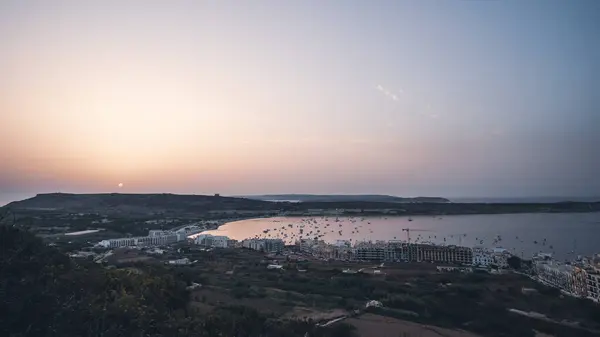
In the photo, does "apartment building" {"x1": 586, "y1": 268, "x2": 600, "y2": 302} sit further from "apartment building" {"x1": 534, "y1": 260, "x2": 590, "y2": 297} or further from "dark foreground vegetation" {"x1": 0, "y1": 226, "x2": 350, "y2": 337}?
"dark foreground vegetation" {"x1": 0, "y1": 226, "x2": 350, "y2": 337}

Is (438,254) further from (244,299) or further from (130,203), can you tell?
(130,203)

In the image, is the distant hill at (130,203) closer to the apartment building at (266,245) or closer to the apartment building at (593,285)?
the apartment building at (266,245)

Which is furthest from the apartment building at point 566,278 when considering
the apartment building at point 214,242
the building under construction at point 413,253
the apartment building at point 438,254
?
the apartment building at point 214,242

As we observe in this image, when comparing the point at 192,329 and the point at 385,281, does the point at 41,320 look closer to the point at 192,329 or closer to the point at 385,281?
the point at 192,329

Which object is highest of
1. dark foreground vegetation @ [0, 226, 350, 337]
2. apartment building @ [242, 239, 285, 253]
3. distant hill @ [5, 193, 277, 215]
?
distant hill @ [5, 193, 277, 215]

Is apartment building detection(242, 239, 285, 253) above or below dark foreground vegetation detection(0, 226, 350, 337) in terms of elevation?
below

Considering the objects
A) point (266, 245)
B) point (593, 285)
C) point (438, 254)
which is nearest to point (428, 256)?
point (438, 254)

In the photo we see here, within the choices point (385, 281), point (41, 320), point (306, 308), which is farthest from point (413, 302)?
point (41, 320)

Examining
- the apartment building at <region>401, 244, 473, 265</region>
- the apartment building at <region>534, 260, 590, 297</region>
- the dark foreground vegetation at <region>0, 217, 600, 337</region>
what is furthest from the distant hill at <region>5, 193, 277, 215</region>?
the apartment building at <region>534, 260, 590, 297</region>

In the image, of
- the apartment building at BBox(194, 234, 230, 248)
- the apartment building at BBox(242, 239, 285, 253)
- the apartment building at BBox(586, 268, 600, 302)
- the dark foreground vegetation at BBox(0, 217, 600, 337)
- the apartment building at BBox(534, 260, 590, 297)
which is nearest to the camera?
the dark foreground vegetation at BBox(0, 217, 600, 337)
